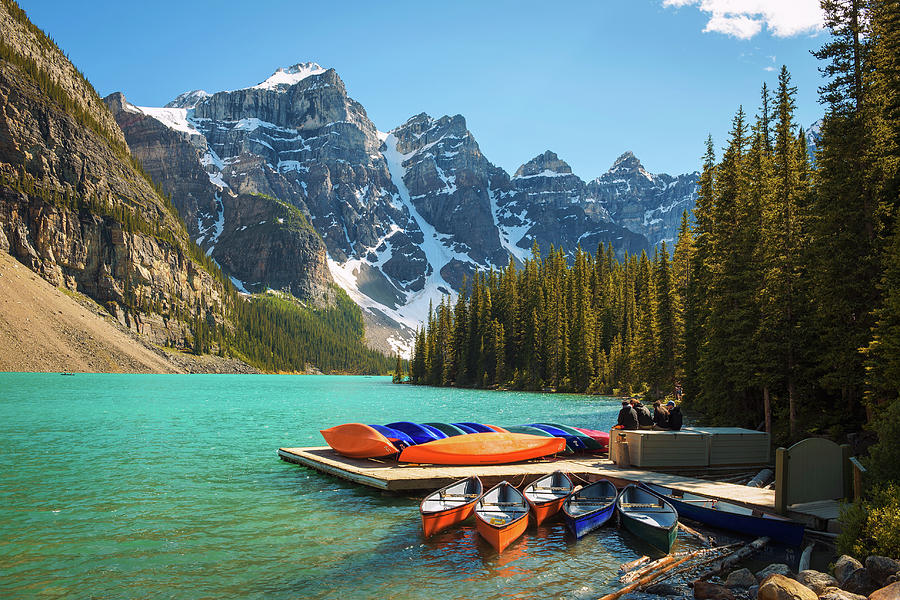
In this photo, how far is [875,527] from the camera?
11000 millimetres

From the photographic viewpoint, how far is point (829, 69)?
24.8 m

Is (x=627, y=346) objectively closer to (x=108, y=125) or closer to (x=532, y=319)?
(x=532, y=319)

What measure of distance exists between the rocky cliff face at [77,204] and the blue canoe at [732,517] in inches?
6180

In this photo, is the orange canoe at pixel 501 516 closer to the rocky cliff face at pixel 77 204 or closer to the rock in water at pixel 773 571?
the rock in water at pixel 773 571

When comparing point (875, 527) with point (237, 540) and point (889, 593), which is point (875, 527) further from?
point (237, 540)

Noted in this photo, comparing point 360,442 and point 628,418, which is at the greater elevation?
point 628,418

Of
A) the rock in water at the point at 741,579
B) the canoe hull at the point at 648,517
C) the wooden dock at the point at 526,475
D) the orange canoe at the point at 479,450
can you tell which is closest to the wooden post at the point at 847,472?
the wooden dock at the point at 526,475

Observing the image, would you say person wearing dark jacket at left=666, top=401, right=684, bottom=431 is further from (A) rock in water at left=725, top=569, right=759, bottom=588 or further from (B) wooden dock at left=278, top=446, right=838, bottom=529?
(A) rock in water at left=725, top=569, right=759, bottom=588

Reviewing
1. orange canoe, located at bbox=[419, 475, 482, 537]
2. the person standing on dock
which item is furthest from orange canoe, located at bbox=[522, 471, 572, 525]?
the person standing on dock

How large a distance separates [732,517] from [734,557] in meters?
→ 2.21

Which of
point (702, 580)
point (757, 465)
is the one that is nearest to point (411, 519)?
point (702, 580)

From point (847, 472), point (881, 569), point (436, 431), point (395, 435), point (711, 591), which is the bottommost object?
point (711, 591)

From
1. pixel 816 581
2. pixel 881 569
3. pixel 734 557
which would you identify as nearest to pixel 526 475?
pixel 734 557

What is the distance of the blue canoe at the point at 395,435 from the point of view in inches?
938
